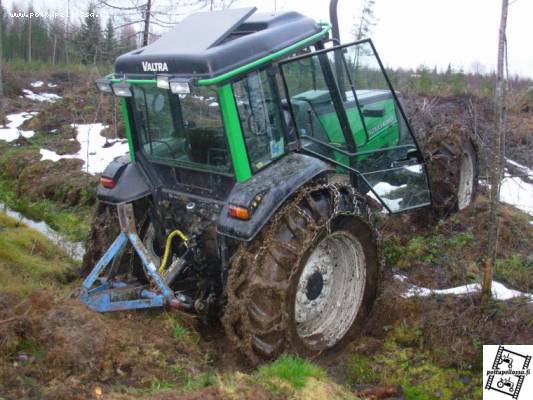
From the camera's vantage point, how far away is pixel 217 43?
166 inches

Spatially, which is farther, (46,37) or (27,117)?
(46,37)

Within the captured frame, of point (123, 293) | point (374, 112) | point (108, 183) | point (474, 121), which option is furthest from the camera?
point (474, 121)

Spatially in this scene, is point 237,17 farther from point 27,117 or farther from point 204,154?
point 27,117

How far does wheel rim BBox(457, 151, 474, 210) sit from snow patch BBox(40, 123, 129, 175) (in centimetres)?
643

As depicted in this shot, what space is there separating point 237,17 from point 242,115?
88cm

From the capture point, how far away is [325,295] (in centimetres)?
489

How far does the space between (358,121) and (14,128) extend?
487 inches

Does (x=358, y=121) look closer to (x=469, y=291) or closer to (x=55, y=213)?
(x=469, y=291)

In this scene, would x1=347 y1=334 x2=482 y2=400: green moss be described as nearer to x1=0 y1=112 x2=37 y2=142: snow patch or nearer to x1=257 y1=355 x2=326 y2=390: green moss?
x1=257 y1=355 x2=326 y2=390: green moss

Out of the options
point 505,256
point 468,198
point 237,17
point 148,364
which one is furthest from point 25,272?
point 468,198

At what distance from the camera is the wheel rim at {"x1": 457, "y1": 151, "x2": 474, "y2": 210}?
730 cm

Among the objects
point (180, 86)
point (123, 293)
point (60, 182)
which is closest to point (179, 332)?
point (123, 293)

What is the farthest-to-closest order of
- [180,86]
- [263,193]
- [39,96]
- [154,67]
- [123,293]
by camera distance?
[39,96]
[123,293]
[154,67]
[263,193]
[180,86]

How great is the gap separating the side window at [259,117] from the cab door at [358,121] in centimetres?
21
